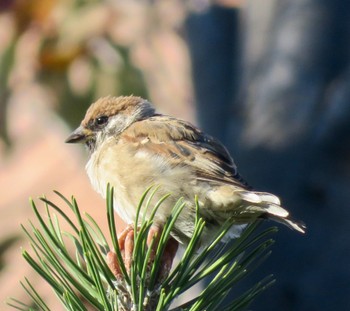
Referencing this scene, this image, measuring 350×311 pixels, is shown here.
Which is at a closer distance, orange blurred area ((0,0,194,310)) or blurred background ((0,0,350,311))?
orange blurred area ((0,0,194,310))

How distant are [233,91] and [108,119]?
2.53 metres

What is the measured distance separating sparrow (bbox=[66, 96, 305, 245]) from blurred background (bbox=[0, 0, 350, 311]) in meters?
1.16

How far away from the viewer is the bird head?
9.89 feet

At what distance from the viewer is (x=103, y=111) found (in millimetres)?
3035

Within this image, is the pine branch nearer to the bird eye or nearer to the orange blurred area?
the bird eye

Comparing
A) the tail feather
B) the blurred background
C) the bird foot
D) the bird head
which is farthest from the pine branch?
the blurred background

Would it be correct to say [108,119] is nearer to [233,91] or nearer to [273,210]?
[273,210]

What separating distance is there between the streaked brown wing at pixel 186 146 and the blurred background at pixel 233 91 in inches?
51.3

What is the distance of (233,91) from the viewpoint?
18.0 ft

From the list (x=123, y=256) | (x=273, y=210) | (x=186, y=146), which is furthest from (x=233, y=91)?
(x=123, y=256)

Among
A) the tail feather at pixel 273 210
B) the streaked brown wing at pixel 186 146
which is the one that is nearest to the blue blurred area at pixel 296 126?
the streaked brown wing at pixel 186 146

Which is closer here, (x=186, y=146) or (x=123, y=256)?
(x=123, y=256)

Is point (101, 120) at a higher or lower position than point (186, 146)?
higher

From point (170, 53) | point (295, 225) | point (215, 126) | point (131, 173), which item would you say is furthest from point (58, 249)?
point (170, 53)
